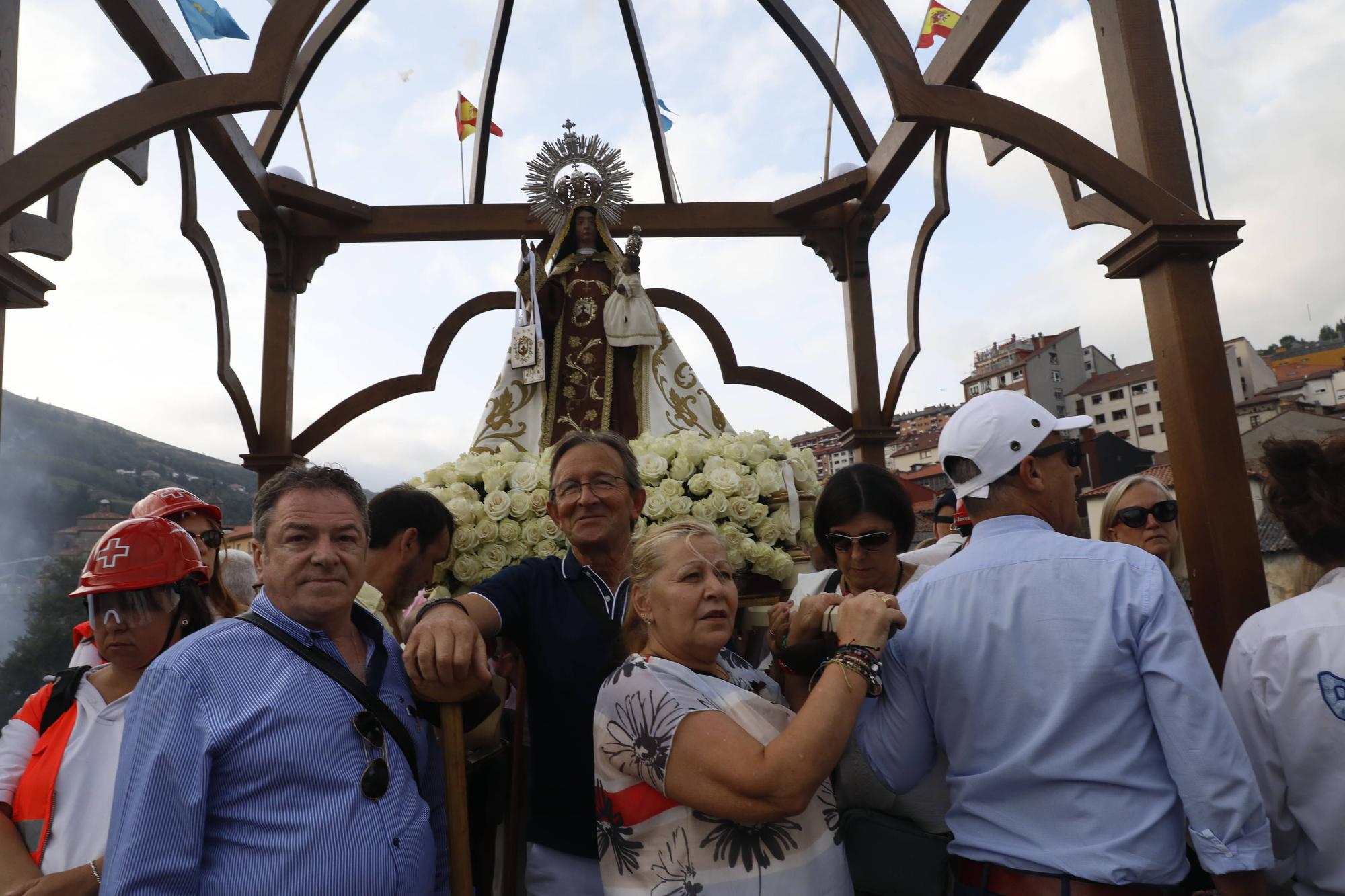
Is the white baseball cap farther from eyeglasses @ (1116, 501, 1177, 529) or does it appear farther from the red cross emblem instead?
the red cross emblem

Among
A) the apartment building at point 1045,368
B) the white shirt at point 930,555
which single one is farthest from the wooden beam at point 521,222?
the apartment building at point 1045,368

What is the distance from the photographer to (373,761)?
1.93 m

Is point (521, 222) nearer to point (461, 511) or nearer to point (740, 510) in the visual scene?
point (461, 511)

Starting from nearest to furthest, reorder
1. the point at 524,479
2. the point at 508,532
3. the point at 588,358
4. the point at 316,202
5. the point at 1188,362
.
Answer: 1. the point at 1188,362
2. the point at 508,532
3. the point at 524,479
4. the point at 588,358
5. the point at 316,202

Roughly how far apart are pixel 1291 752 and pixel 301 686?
2247 millimetres

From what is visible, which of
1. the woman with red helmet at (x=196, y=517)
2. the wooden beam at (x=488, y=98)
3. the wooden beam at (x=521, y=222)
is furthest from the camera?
the wooden beam at (x=488, y=98)

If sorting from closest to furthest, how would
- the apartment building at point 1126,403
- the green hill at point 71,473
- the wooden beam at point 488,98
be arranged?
the wooden beam at point 488,98
the green hill at point 71,473
the apartment building at point 1126,403

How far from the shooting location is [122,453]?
3512 centimetres

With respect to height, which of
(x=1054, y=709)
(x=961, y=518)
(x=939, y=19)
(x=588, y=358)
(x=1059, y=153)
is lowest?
(x=1054, y=709)

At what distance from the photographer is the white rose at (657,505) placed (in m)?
3.31

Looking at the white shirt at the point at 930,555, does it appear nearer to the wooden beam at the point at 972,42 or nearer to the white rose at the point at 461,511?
the white rose at the point at 461,511

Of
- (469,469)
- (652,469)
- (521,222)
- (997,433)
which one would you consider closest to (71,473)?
(521,222)

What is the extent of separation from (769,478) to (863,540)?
81 centimetres

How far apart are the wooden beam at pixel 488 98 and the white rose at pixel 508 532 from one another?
5.61 metres
